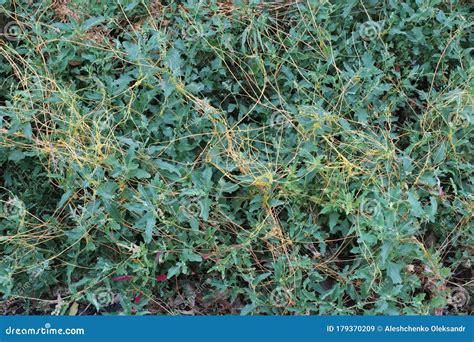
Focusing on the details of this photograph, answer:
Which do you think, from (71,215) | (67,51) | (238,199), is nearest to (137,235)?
(71,215)

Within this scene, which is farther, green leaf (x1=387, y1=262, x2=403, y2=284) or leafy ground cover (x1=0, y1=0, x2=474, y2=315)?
leafy ground cover (x1=0, y1=0, x2=474, y2=315)

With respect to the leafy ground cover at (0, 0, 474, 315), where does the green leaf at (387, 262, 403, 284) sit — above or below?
below

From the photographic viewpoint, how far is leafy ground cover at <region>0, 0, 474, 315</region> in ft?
8.35

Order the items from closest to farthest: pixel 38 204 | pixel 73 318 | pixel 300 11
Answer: pixel 73 318, pixel 38 204, pixel 300 11

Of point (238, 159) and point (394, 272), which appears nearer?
point (394, 272)

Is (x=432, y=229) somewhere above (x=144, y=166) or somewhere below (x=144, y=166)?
below

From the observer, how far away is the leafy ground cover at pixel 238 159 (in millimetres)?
2545

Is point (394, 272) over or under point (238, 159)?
under

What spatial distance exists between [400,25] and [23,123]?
5.88 ft

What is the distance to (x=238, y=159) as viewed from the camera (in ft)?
8.79

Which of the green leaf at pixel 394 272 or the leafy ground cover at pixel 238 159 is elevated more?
the leafy ground cover at pixel 238 159

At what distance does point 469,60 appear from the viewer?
297 cm

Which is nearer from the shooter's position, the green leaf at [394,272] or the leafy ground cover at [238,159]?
the green leaf at [394,272]

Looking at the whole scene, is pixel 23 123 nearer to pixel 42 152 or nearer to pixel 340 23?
pixel 42 152
